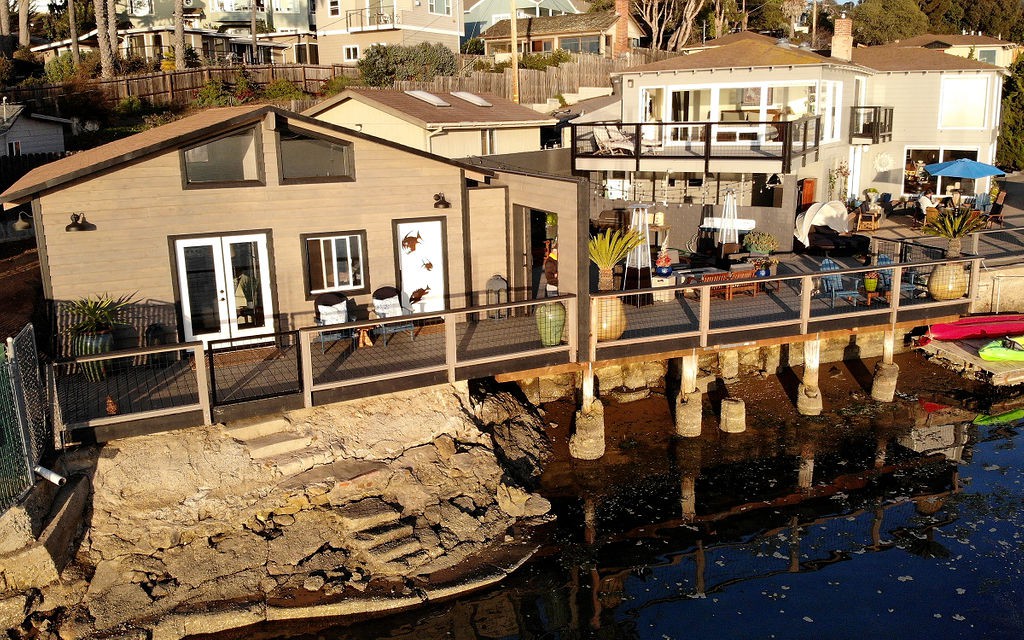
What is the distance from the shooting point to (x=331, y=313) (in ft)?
50.8

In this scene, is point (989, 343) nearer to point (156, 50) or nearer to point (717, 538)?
point (717, 538)

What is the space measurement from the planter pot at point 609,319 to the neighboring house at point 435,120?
737cm

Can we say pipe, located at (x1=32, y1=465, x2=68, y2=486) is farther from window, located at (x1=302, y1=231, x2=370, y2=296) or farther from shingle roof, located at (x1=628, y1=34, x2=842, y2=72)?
shingle roof, located at (x1=628, y1=34, x2=842, y2=72)

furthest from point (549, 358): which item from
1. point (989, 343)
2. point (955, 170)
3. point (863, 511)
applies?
point (955, 170)

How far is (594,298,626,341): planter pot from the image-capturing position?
15539 millimetres

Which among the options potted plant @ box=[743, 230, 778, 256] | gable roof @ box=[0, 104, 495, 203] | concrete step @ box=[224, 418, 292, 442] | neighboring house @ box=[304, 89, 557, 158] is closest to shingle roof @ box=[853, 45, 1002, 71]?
potted plant @ box=[743, 230, 778, 256]

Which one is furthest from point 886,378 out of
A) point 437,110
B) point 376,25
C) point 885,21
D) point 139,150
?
point 885,21

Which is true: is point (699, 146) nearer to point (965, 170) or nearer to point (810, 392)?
point (810, 392)

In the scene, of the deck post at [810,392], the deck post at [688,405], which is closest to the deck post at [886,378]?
the deck post at [810,392]

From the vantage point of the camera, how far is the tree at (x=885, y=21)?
6231cm

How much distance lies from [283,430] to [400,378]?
194cm

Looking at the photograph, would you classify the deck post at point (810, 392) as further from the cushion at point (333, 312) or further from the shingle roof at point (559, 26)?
the shingle roof at point (559, 26)

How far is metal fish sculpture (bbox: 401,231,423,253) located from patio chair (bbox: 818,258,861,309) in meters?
7.95

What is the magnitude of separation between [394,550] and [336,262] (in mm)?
5544
